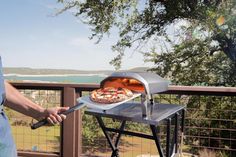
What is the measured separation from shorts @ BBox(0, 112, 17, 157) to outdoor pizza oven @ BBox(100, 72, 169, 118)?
2.93ft

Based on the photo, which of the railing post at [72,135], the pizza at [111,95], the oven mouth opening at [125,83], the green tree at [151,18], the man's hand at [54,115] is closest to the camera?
the man's hand at [54,115]

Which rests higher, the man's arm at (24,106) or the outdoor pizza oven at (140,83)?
the outdoor pizza oven at (140,83)

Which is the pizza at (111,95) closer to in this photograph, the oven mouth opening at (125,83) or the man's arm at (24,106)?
the oven mouth opening at (125,83)

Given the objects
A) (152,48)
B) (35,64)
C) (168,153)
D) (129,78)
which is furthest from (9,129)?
(35,64)

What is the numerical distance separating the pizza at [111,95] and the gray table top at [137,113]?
0.52ft

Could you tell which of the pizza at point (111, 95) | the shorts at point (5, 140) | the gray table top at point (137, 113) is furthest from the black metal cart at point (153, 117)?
the shorts at point (5, 140)

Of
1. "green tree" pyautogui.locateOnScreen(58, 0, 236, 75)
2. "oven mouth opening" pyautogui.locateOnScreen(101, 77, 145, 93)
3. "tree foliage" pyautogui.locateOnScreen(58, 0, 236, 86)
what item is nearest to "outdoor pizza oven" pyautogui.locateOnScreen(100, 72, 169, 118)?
"oven mouth opening" pyautogui.locateOnScreen(101, 77, 145, 93)

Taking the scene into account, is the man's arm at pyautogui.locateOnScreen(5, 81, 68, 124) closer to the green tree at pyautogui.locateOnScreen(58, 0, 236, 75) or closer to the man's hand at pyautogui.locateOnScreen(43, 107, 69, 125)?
the man's hand at pyautogui.locateOnScreen(43, 107, 69, 125)

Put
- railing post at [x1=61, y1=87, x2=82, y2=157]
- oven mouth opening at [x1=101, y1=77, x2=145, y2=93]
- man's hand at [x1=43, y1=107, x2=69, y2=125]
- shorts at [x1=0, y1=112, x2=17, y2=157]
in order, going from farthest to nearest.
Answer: railing post at [x1=61, y1=87, x2=82, y2=157] → oven mouth opening at [x1=101, y1=77, x2=145, y2=93] → man's hand at [x1=43, y1=107, x2=69, y2=125] → shorts at [x1=0, y1=112, x2=17, y2=157]

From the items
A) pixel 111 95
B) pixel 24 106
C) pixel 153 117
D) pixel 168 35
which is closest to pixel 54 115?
pixel 24 106

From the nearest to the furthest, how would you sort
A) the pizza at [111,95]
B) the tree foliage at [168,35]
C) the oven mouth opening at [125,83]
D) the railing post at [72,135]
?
the pizza at [111,95] → the oven mouth opening at [125,83] → the railing post at [72,135] → the tree foliage at [168,35]

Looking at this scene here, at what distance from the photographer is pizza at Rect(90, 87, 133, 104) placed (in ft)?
7.00

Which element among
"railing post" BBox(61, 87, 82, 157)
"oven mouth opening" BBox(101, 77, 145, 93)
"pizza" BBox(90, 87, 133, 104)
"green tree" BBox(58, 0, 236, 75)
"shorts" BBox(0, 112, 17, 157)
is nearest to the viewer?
"shorts" BBox(0, 112, 17, 157)

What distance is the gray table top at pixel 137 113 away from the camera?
2156 mm
